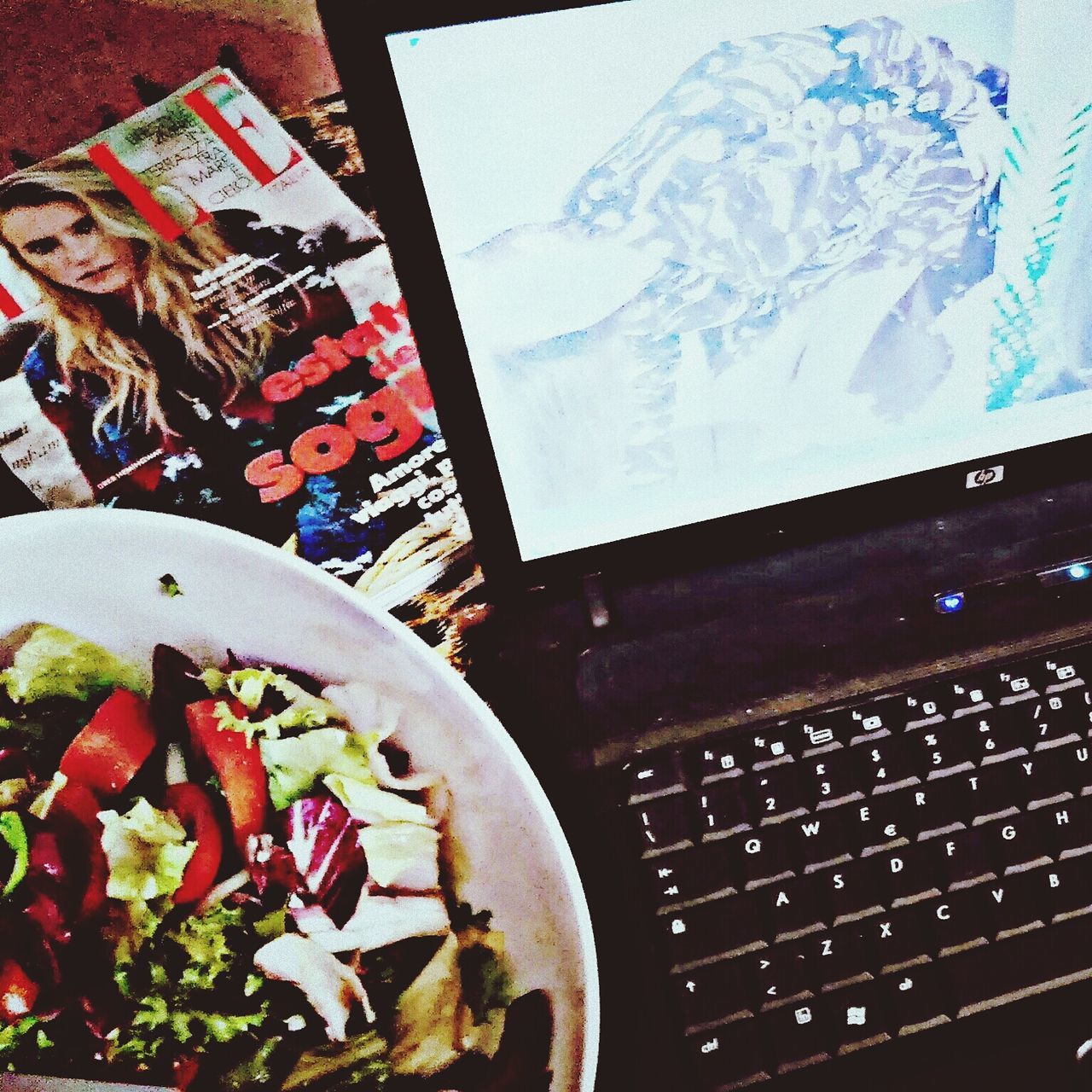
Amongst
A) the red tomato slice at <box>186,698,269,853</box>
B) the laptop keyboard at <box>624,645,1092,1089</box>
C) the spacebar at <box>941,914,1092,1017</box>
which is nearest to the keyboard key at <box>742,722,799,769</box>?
the laptop keyboard at <box>624,645,1092,1089</box>

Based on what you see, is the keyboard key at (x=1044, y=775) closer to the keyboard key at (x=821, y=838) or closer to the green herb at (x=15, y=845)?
the keyboard key at (x=821, y=838)

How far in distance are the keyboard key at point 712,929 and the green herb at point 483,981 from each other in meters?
0.07

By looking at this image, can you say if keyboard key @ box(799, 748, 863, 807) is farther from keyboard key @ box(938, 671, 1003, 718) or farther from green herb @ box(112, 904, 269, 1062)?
green herb @ box(112, 904, 269, 1062)

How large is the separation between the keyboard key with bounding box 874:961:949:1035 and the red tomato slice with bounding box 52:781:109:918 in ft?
1.02

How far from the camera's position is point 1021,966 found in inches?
13.9

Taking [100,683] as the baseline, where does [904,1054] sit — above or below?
below

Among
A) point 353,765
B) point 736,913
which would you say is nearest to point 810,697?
point 736,913

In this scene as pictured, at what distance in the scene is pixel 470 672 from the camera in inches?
17.5

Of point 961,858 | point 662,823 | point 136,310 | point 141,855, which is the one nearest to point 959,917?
point 961,858

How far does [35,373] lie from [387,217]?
19 centimetres

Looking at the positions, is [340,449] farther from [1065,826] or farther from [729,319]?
[1065,826]

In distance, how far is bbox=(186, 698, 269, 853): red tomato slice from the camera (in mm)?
356

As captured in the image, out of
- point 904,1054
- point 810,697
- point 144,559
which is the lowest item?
point 904,1054

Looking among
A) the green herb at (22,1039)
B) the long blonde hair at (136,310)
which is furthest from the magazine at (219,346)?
the green herb at (22,1039)
